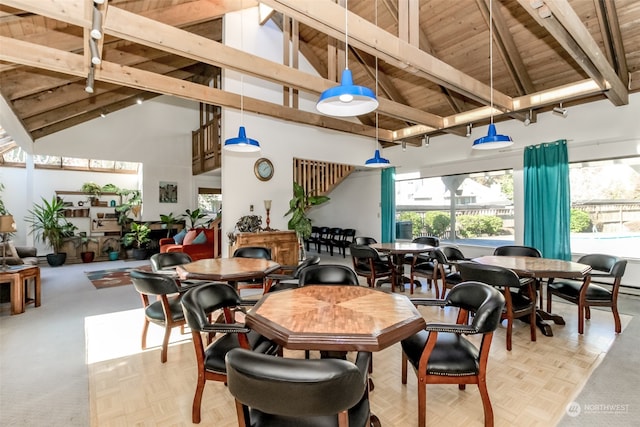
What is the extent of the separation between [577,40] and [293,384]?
4.07 m

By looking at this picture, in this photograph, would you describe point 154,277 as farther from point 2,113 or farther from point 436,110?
point 436,110

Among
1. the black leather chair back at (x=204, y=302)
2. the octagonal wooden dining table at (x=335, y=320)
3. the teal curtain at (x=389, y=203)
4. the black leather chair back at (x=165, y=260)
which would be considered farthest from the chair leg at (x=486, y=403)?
the teal curtain at (x=389, y=203)

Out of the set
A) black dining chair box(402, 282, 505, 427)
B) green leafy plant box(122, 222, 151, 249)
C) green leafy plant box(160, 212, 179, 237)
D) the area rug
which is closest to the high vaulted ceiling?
black dining chair box(402, 282, 505, 427)

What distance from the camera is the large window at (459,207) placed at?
21.6 feet

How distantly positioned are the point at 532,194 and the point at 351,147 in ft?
13.4

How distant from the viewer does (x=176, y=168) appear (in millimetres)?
9609

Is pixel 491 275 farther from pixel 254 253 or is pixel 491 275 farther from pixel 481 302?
pixel 254 253

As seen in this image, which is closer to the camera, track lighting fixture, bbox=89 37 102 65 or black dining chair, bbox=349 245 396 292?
track lighting fixture, bbox=89 37 102 65

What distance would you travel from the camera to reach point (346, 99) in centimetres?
217

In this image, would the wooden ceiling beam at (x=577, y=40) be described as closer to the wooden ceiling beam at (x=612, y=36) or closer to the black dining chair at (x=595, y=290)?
the wooden ceiling beam at (x=612, y=36)

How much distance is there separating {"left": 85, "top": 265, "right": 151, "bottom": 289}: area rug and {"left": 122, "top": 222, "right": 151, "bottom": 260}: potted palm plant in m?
1.37

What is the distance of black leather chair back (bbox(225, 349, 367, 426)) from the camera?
1059mm

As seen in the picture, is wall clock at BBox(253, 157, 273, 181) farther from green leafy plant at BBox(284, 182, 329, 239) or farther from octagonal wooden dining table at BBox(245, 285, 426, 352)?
octagonal wooden dining table at BBox(245, 285, 426, 352)

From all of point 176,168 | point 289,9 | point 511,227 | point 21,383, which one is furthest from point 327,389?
point 176,168
